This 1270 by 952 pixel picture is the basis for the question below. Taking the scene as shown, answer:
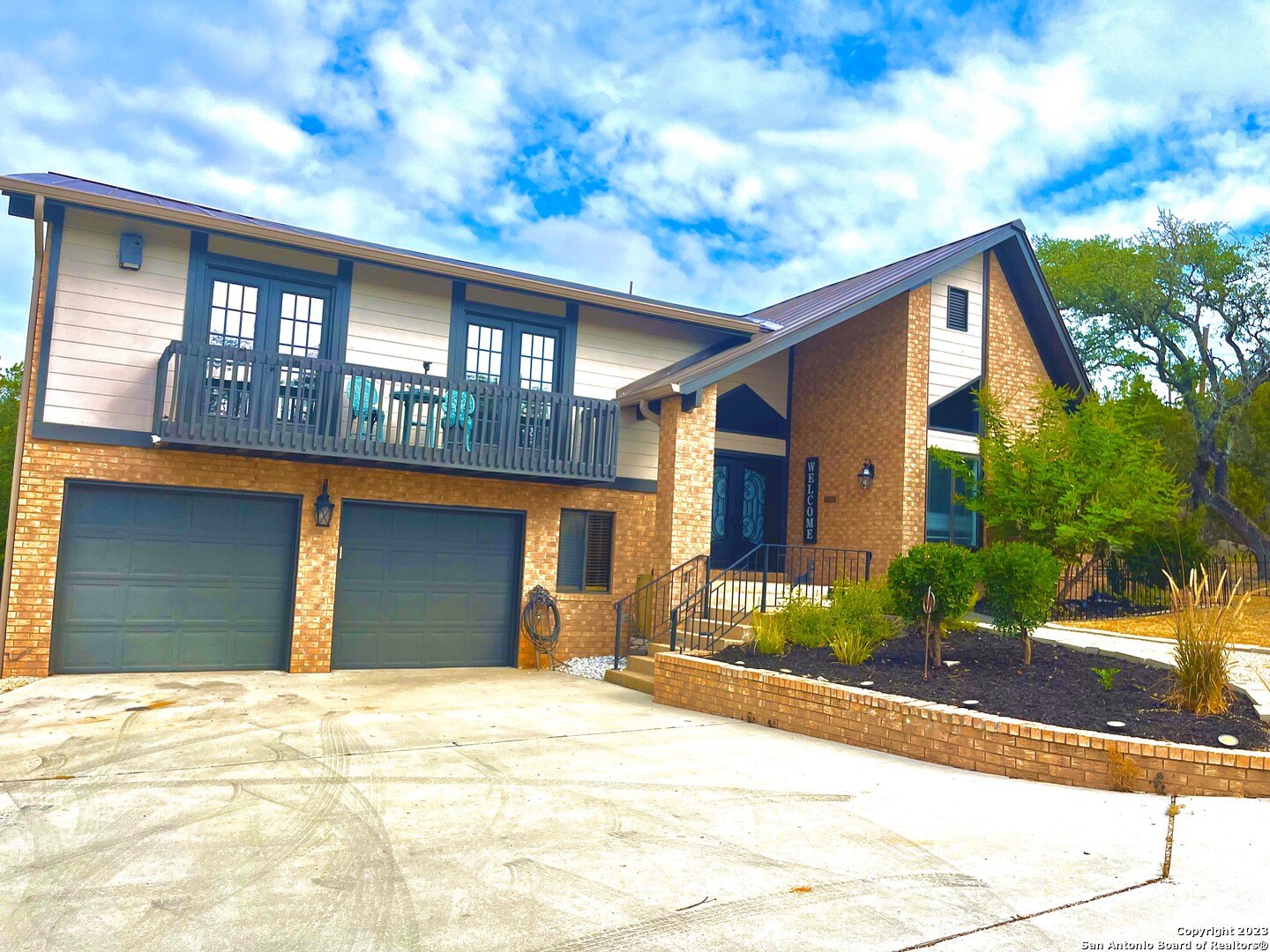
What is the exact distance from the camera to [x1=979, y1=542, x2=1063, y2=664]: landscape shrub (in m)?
8.38

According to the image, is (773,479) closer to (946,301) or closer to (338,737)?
(946,301)

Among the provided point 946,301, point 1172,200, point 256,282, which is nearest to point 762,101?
point 946,301

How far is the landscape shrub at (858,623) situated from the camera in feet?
30.1

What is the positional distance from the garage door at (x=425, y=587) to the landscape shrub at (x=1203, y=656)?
8363 millimetres

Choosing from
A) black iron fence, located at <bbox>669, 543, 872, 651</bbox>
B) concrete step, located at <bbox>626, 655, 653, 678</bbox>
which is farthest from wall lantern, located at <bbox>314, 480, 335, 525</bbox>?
black iron fence, located at <bbox>669, 543, 872, 651</bbox>

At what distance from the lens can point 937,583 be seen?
866cm

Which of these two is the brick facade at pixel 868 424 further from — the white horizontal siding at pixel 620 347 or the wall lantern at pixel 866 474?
the white horizontal siding at pixel 620 347

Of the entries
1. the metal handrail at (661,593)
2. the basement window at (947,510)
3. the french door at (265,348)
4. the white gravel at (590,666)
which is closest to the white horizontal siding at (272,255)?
the french door at (265,348)

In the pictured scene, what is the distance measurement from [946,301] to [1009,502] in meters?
3.79

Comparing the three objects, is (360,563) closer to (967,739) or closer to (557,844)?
(557,844)

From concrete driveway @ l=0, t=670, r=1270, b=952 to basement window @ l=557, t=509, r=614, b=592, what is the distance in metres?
5.16

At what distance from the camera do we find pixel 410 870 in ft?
14.4

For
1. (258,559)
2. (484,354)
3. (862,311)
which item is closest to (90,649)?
(258,559)

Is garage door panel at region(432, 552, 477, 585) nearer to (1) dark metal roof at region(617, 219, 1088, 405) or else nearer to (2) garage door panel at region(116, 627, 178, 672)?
(1) dark metal roof at region(617, 219, 1088, 405)
